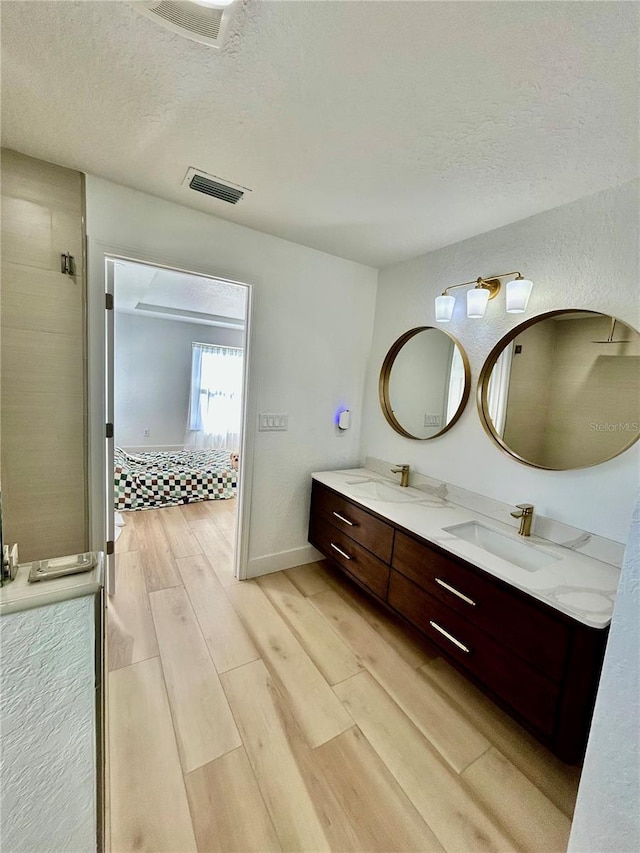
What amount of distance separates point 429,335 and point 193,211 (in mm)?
1646

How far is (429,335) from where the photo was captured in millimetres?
2307

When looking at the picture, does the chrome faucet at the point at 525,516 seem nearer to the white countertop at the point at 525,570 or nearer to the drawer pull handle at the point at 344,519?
the white countertop at the point at 525,570

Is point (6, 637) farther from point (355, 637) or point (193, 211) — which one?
point (193, 211)

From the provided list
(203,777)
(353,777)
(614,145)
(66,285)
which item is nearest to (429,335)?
(614,145)

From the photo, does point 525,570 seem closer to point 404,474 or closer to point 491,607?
point 491,607

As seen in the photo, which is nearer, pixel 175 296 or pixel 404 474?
pixel 404 474

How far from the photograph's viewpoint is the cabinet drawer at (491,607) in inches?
47.6

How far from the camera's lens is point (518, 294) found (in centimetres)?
168

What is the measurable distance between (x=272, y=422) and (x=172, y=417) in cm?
396

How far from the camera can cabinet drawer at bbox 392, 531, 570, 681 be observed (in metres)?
1.21

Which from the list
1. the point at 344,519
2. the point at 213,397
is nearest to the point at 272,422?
the point at 344,519

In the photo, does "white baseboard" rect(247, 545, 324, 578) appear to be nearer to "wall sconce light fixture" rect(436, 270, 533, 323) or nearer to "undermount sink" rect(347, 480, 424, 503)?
"undermount sink" rect(347, 480, 424, 503)

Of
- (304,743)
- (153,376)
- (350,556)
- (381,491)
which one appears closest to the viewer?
(304,743)

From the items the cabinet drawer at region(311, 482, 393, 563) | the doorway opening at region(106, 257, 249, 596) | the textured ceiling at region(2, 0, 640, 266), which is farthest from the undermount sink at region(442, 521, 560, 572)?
the textured ceiling at region(2, 0, 640, 266)
